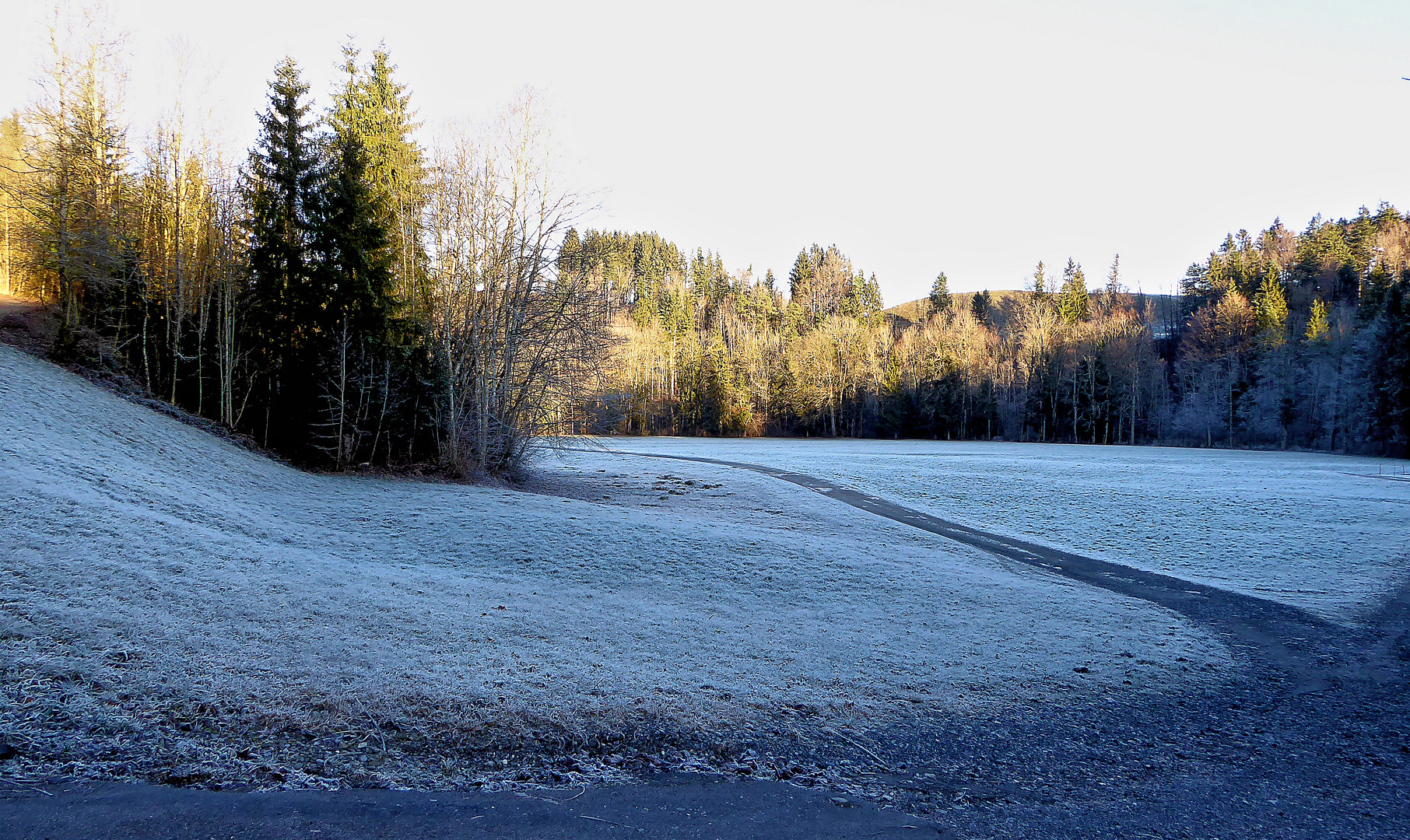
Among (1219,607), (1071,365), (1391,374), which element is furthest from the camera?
(1071,365)

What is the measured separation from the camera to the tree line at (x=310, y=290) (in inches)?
1003

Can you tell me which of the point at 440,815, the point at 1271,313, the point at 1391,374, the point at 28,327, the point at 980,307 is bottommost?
the point at 440,815

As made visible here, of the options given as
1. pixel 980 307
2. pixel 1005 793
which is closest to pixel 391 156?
pixel 1005 793

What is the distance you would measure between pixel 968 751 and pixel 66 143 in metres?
34.9

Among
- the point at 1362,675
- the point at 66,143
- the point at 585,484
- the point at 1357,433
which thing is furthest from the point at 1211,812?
the point at 1357,433

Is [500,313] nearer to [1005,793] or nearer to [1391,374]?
[1005,793]

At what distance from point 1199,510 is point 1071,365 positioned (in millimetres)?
62929

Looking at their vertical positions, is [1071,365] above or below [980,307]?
below

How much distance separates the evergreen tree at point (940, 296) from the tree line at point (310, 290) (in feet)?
393

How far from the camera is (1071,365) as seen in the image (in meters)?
80.2

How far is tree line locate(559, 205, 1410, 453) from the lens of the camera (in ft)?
220

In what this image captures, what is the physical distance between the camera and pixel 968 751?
6.18 metres

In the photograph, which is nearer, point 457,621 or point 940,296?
point 457,621

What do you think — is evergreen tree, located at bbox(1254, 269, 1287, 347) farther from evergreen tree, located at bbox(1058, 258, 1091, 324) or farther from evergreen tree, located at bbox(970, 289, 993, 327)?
evergreen tree, located at bbox(970, 289, 993, 327)
